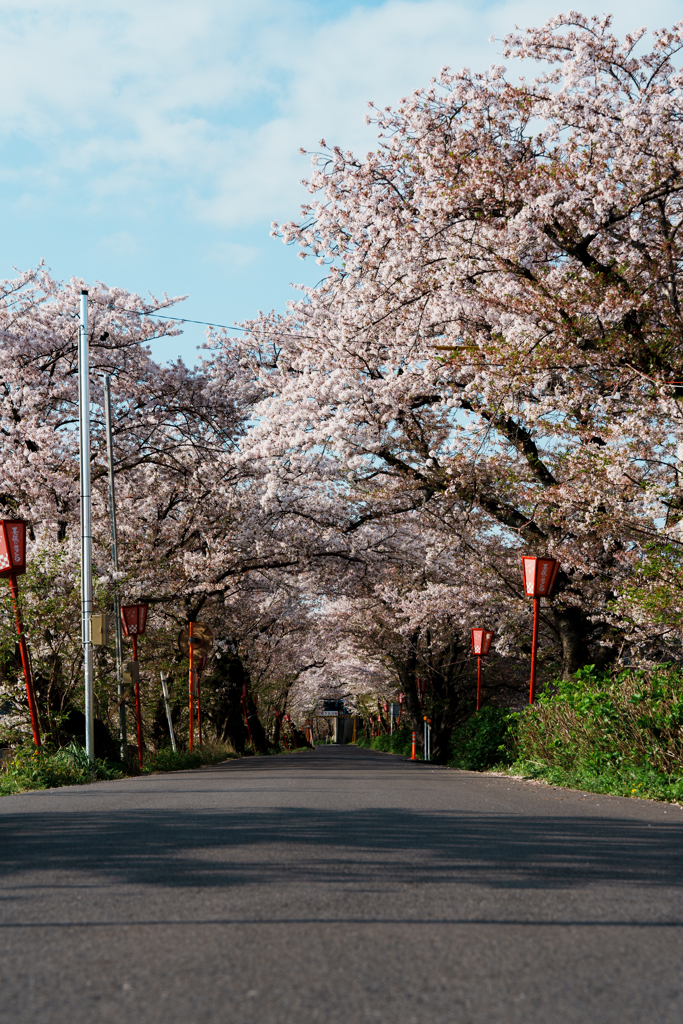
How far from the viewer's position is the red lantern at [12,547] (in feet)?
45.7

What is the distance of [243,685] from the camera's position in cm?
3250


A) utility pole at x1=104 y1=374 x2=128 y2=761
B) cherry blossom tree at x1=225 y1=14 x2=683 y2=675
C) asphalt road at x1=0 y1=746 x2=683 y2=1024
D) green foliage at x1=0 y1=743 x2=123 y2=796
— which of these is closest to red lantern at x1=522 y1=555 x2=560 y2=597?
cherry blossom tree at x1=225 y1=14 x2=683 y2=675

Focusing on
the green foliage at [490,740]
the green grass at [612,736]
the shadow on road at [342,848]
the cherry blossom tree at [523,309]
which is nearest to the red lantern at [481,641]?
the green foliage at [490,740]

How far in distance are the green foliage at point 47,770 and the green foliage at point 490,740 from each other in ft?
21.8

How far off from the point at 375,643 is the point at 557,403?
77.9 ft

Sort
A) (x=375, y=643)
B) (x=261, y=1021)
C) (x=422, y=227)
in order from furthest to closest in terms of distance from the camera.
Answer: (x=375, y=643) < (x=422, y=227) < (x=261, y=1021)

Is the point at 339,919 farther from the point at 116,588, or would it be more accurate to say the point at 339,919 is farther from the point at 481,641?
the point at 481,641

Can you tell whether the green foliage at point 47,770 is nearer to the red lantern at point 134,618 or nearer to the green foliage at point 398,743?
the red lantern at point 134,618

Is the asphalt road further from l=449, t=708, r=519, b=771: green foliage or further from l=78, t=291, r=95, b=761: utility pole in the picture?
l=449, t=708, r=519, b=771: green foliage

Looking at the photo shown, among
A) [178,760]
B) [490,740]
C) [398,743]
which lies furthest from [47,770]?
[398,743]

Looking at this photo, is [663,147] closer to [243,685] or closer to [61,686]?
[61,686]

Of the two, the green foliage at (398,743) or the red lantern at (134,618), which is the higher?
the red lantern at (134,618)

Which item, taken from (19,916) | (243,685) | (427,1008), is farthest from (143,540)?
(427,1008)

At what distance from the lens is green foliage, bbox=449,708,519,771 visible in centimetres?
1630
